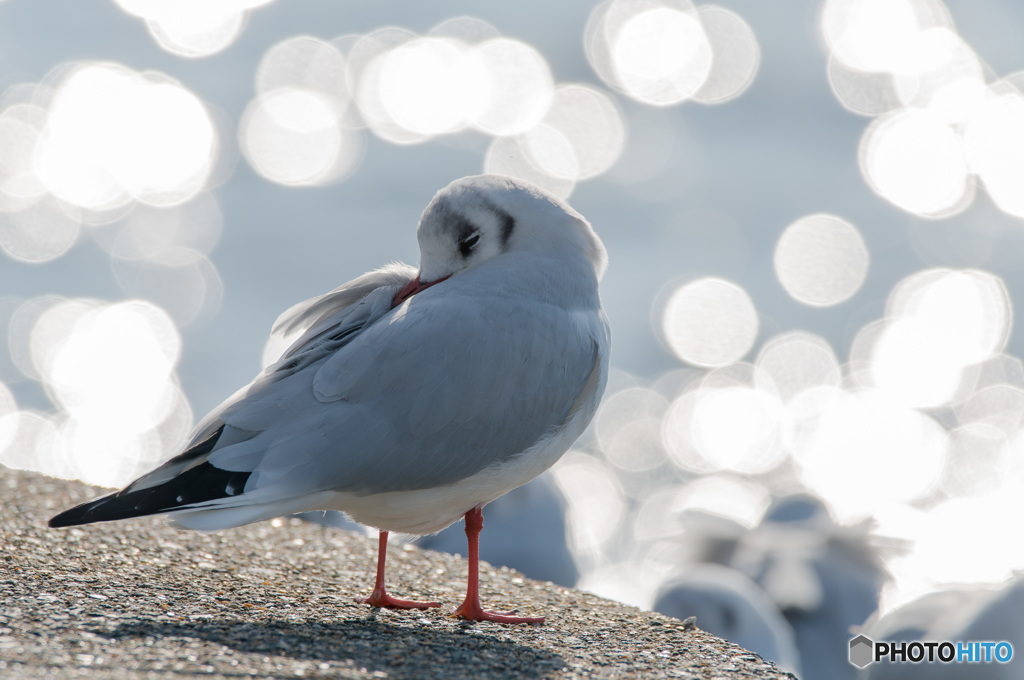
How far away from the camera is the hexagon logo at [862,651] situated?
4.52m

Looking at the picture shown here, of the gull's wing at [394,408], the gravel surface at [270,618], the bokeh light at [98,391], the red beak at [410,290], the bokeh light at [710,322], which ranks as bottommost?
the gravel surface at [270,618]

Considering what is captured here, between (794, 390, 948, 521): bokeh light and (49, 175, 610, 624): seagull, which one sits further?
(794, 390, 948, 521): bokeh light

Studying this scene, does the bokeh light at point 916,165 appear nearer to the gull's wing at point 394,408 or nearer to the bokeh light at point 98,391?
the bokeh light at point 98,391

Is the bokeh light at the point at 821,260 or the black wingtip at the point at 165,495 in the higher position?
the bokeh light at the point at 821,260

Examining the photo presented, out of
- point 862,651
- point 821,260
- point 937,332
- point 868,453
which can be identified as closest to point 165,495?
point 862,651

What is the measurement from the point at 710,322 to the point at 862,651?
932cm

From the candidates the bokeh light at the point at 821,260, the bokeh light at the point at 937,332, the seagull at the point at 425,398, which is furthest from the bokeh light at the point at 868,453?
the seagull at the point at 425,398

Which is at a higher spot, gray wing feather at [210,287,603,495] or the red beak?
the red beak

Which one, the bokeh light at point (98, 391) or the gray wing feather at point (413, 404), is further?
the bokeh light at point (98, 391)

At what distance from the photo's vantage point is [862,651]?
4609 millimetres

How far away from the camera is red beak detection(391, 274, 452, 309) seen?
3.82m

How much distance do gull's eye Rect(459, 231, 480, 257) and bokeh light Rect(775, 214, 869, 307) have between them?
34.3 ft

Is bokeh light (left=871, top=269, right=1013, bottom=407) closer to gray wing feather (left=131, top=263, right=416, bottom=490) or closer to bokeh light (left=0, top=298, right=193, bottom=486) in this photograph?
bokeh light (left=0, top=298, right=193, bottom=486)

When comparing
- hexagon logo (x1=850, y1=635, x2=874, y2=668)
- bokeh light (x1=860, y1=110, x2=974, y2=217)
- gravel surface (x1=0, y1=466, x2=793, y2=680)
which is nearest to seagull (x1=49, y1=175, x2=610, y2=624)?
gravel surface (x1=0, y1=466, x2=793, y2=680)
